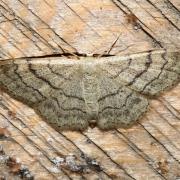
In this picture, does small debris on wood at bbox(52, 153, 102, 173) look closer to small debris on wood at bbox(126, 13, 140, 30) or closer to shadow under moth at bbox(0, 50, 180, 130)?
shadow under moth at bbox(0, 50, 180, 130)

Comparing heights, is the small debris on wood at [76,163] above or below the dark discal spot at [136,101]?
below

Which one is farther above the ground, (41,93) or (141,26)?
(141,26)

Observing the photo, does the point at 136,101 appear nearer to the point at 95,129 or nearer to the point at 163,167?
the point at 95,129

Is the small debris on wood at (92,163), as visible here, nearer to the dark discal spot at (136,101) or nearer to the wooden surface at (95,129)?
the wooden surface at (95,129)

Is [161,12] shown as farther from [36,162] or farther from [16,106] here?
[36,162]

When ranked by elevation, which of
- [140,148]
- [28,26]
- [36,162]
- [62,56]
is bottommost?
[36,162]

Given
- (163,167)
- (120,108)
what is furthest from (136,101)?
(163,167)

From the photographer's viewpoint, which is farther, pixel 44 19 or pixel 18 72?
pixel 18 72

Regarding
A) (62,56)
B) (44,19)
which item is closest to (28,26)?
(44,19)

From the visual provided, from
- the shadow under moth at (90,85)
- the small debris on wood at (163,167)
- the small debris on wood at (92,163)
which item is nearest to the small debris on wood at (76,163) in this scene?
the small debris on wood at (92,163)
